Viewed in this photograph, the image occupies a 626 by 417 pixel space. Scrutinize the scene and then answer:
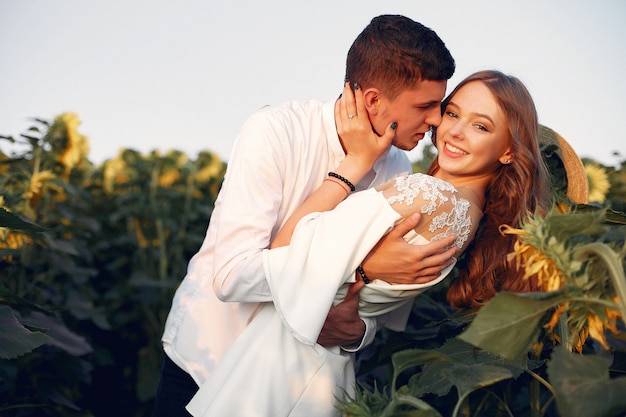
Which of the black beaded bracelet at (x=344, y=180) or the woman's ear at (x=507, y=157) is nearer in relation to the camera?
the black beaded bracelet at (x=344, y=180)

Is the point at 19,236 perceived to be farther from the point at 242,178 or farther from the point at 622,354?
the point at 622,354

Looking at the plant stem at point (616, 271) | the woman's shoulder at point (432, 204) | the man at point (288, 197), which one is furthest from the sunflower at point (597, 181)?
the plant stem at point (616, 271)

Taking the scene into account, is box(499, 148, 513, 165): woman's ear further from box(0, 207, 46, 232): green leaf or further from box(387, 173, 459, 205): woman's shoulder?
box(0, 207, 46, 232): green leaf

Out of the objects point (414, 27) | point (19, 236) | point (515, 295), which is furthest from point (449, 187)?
point (19, 236)

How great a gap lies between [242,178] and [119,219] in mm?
3745

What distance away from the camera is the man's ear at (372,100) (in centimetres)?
248

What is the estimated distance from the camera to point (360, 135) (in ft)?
7.91

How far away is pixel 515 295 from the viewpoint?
1.19m

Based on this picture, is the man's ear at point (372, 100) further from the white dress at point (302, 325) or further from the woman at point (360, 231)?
the white dress at point (302, 325)

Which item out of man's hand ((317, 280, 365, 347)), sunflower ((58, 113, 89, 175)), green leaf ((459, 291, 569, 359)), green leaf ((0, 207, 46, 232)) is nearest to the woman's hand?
man's hand ((317, 280, 365, 347))

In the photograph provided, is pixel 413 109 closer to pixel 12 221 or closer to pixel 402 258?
pixel 402 258

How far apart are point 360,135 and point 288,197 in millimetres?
324

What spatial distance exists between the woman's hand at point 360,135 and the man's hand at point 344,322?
46 centimetres

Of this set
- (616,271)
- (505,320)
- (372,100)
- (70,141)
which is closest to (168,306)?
(70,141)
